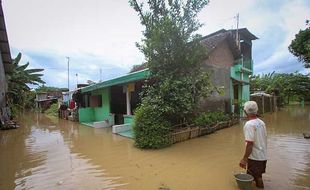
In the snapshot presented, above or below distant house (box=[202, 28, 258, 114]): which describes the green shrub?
below

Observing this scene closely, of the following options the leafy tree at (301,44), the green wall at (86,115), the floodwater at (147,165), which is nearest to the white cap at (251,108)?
the floodwater at (147,165)

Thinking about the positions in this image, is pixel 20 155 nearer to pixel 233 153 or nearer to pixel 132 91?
pixel 132 91

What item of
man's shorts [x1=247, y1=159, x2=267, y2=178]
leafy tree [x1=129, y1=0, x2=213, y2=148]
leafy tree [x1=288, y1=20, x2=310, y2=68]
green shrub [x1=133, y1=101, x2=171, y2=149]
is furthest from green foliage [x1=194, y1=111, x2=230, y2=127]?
leafy tree [x1=288, y1=20, x2=310, y2=68]

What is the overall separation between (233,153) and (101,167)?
4.02m

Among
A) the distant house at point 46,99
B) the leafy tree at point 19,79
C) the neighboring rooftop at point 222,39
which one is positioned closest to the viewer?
the neighboring rooftop at point 222,39

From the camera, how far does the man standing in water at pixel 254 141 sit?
419 centimetres

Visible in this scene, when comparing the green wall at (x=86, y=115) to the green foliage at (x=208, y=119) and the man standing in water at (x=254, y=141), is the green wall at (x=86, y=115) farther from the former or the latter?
the man standing in water at (x=254, y=141)

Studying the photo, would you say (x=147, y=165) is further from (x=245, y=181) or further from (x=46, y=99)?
(x=46, y=99)

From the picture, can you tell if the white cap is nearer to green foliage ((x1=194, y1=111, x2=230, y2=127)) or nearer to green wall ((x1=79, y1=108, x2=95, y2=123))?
green foliage ((x1=194, y1=111, x2=230, y2=127))

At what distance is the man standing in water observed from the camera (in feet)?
13.7

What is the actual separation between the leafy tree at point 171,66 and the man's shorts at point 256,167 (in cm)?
414

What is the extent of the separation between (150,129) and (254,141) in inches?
175

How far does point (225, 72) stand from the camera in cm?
1450

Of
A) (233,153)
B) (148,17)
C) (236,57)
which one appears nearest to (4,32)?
(148,17)
